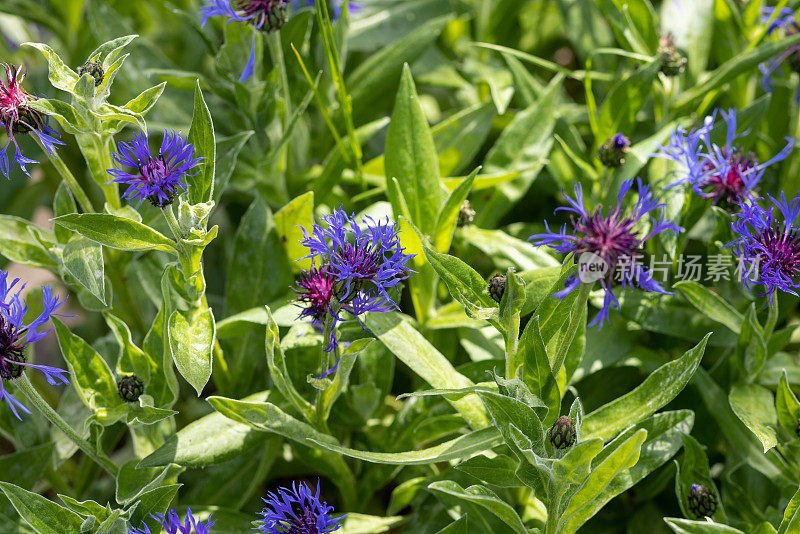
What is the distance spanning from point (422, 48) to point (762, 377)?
31.1 inches

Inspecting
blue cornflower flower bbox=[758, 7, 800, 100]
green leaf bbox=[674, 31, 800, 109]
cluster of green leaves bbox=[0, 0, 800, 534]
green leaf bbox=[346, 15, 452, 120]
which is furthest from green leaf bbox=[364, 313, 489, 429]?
blue cornflower flower bbox=[758, 7, 800, 100]

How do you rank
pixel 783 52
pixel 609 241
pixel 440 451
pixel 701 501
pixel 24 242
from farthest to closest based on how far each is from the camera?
pixel 783 52
pixel 24 242
pixel 701 501
pixel 440 451
pixel 609 241

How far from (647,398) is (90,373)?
0.71 metres

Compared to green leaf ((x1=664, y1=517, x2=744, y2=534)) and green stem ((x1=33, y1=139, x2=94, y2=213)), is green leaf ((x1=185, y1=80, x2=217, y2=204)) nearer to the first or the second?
green stem ((x1=33, y1=139, x2=94, y2=213))

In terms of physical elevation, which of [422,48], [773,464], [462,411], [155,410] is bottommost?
[773,464]

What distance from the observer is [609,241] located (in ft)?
2.70

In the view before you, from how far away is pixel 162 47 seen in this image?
6.16ft

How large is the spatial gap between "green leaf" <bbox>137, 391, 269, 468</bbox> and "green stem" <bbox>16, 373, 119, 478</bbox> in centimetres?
9

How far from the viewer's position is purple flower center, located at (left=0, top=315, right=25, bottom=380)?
2.97ft

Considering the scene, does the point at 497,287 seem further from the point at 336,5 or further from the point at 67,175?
the point at 336,5

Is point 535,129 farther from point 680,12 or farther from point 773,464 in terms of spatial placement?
point 773,464

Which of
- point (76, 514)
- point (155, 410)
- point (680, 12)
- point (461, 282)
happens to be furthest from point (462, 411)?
point (680, 12)

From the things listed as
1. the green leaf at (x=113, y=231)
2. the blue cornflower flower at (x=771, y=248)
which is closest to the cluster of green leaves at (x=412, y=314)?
the green leaf at (x=113, y=231)

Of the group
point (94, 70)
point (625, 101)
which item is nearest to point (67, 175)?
point (94, 70)
